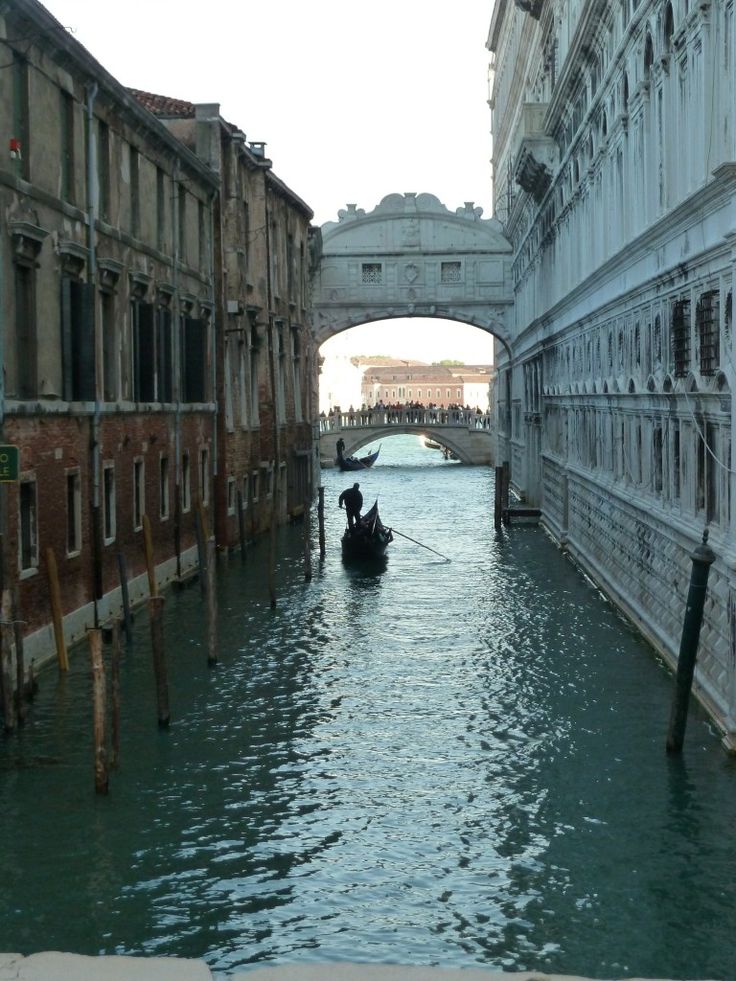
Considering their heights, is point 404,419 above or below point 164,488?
above

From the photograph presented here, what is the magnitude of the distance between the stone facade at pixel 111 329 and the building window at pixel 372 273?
15.4 metres

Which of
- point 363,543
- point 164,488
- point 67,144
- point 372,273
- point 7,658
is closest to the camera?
point 7,658

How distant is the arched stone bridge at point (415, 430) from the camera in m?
57.4

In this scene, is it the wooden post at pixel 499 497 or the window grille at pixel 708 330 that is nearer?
the window grille at pixel 708 330

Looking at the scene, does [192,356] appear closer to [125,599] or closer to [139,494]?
[139,494]

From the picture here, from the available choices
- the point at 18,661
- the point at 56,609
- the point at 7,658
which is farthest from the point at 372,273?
the point at 7,658

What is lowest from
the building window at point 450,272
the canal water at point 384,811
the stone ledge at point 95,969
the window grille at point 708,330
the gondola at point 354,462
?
the canal water at point 384,811

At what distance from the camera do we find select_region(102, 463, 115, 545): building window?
16547mm

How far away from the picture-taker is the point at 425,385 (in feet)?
491

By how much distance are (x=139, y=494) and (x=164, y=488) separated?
1.77 metres

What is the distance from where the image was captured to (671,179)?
1361 cm

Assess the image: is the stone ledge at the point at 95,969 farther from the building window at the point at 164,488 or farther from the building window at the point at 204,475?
the building window at the point at 204,475

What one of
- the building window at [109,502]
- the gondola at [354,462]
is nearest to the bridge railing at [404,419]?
the gondola at [354,462]

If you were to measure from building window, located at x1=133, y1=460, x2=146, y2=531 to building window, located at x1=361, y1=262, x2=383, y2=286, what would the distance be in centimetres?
2581
